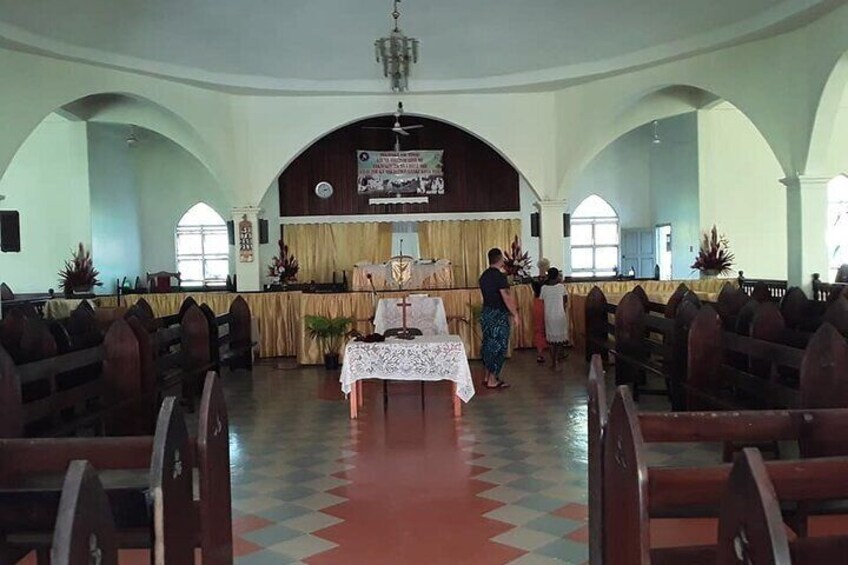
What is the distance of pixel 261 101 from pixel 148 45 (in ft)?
9.68

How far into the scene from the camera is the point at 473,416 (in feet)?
23.7

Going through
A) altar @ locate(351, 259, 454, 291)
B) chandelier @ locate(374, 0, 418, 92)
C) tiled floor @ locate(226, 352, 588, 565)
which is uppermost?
chandelier @ locate(374, 0, 418, 92)

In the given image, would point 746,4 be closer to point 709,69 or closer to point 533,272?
point 709,69

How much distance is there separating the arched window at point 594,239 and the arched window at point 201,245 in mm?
8580

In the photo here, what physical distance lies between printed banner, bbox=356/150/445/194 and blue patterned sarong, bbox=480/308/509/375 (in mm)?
8141

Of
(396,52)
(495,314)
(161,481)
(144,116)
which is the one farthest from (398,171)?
(161,481)

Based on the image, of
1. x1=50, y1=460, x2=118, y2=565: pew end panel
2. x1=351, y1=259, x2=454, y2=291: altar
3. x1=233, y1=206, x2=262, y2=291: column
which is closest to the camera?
x1=50, y1=460, x2=118, y2=565: pew end panel

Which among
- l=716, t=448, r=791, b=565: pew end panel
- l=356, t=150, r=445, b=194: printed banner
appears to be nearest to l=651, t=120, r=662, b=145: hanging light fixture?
l=356, t=150, r=445, b=194: printed banner

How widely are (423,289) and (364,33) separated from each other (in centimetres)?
398

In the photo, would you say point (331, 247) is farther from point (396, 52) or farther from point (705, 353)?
point (705, 353)

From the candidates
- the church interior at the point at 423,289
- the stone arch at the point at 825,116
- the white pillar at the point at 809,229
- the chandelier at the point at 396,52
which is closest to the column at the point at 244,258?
the church interior at the point at 423,289

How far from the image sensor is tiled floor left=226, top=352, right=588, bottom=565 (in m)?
3.98

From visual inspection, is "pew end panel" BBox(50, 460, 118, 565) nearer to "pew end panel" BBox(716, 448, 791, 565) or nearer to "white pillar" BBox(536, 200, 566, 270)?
"pew end panel" BBox(716, 448, 791, 565)

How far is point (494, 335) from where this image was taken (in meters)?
8.57
